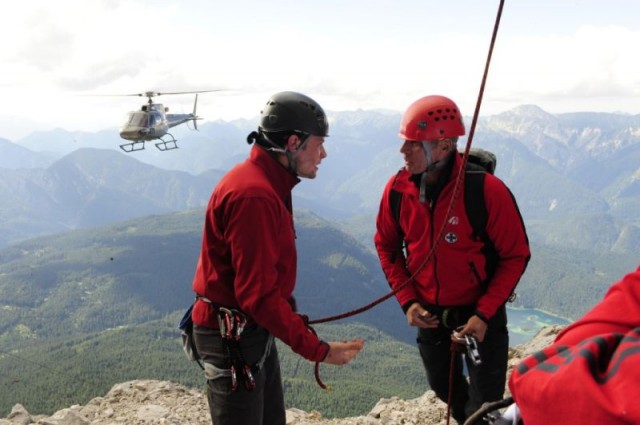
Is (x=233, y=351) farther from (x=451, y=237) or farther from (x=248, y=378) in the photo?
(x=451, y=237)

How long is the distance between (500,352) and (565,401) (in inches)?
188

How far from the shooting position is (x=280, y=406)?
547 centimetres

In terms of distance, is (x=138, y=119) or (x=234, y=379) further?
(x=138, y=119)

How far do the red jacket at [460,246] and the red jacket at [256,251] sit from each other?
5.51 feet

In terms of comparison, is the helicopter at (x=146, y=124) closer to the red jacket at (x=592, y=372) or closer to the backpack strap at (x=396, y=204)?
the backpack strap at (x=396, y=204)

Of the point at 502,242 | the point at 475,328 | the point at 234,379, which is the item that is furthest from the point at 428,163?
the point at 234,379

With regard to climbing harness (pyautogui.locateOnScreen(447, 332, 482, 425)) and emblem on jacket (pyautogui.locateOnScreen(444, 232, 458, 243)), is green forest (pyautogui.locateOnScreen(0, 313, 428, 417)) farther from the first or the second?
emblem on jacket (pyautogui.locateOnScreen(444, 232, 458, 243))

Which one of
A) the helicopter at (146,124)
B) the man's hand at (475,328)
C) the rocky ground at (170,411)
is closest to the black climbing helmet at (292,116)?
the man's hand at (475,328)

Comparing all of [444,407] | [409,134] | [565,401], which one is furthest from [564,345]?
[444,407]

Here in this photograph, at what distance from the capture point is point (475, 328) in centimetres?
545

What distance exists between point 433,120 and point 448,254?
59.9 inches

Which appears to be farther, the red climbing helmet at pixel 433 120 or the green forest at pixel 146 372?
→ the green forest at pixel 146 372

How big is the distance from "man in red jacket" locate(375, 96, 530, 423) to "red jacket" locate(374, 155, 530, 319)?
0.03 feet

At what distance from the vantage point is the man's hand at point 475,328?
17.8 feet
